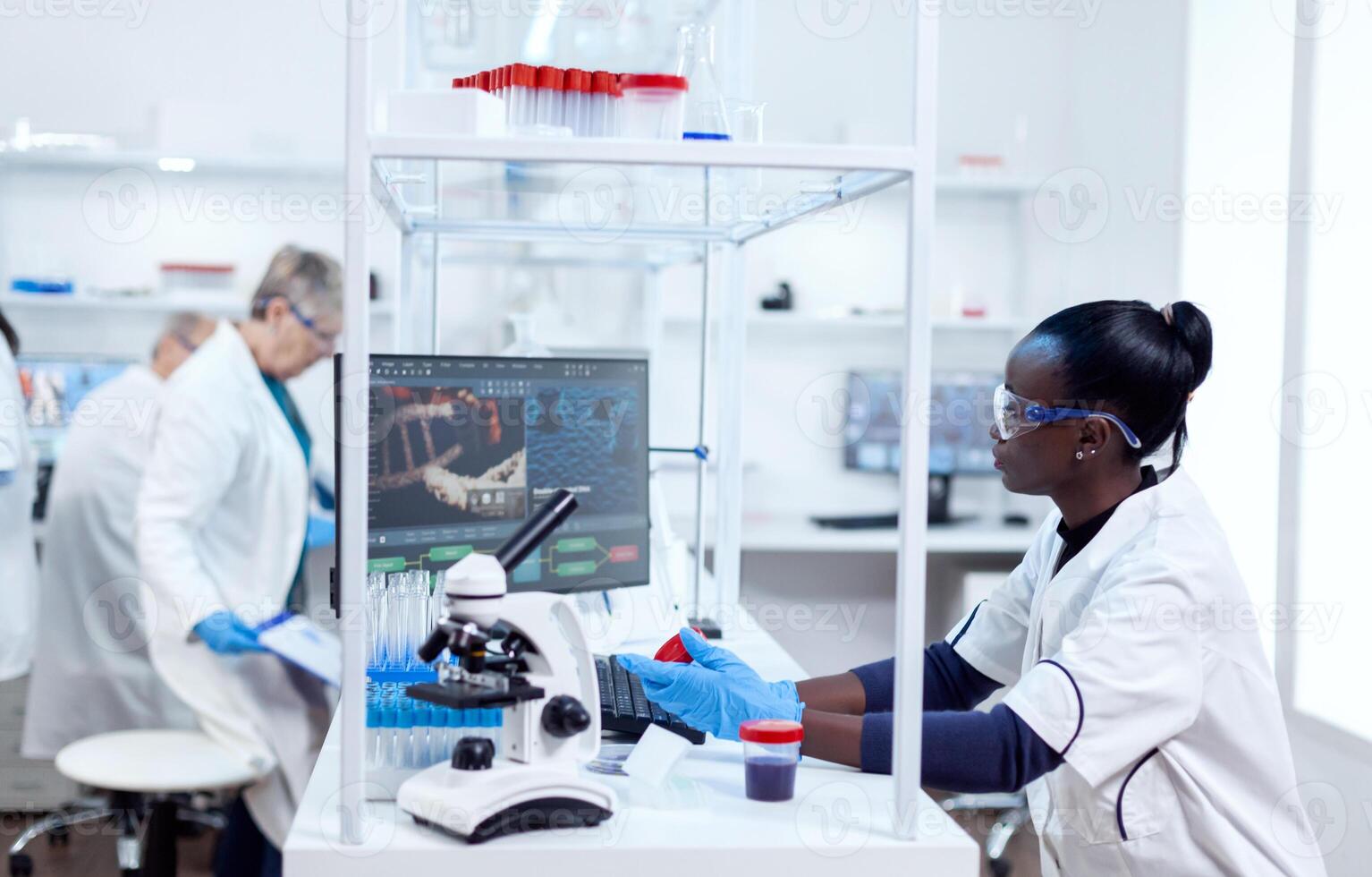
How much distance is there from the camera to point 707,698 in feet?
4.21

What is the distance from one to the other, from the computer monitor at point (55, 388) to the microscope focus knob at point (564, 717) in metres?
3.05

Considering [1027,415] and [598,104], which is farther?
[1027,415]

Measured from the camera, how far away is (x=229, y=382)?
2.87m

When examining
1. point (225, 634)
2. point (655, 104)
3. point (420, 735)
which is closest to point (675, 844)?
point (420, 735)

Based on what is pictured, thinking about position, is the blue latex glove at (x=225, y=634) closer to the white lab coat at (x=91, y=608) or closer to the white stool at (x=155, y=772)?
the white stool at (x=155, y=772)

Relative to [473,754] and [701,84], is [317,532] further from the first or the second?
[473,754]

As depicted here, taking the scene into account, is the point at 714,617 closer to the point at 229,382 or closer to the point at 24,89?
the point at 229,382

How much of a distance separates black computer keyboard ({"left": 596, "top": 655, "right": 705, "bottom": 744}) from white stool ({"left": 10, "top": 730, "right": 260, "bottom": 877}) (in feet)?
4.24

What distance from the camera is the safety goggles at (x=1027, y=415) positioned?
4.86 feet

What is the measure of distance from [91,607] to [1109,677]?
279 centimetres

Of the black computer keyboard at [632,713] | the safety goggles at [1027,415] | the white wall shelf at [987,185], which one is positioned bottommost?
the black computer keyboard at [632,713]

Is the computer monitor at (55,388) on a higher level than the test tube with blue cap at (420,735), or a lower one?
higher

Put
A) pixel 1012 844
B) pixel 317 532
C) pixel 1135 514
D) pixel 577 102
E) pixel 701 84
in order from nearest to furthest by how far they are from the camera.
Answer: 1. pixel 577 102
2. pixel 1135 514
3. pixel 701 84
4. pixel 1012 844
5. pixel 317 532

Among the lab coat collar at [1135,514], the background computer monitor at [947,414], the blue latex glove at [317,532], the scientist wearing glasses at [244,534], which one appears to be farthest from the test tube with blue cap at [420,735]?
the background computer monitor at [947,414]
